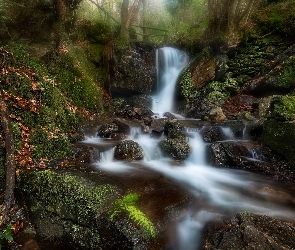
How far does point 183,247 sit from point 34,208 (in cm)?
276

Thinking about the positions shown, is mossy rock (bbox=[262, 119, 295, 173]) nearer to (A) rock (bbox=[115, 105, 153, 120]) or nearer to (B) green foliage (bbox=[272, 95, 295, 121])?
(B) green foliage (bbox=[272, 95, 295, 121])

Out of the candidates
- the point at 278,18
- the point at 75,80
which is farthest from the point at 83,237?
the point at 278,18

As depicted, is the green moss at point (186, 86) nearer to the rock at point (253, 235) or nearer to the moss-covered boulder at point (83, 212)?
the moss-covered boulder at point (83, 212)

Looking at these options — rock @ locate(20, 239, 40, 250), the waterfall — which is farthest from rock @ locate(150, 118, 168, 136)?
rock @ locate(20, 239, 40, 250)

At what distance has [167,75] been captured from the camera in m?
14.8

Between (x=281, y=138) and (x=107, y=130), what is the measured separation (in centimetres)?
Result: 582

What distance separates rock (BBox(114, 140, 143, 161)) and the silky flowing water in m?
0.21

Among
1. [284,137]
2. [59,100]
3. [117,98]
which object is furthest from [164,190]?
[117,98]

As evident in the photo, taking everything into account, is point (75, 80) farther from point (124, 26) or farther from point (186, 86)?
point (186, 86)

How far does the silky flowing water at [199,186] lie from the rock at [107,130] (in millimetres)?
454

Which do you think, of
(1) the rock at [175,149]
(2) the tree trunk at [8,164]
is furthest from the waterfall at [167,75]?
(2) the tree trunk at [8,164]

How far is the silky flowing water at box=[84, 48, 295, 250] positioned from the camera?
12.7 feet

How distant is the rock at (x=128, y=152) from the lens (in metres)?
6.80

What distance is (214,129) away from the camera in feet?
27.9
